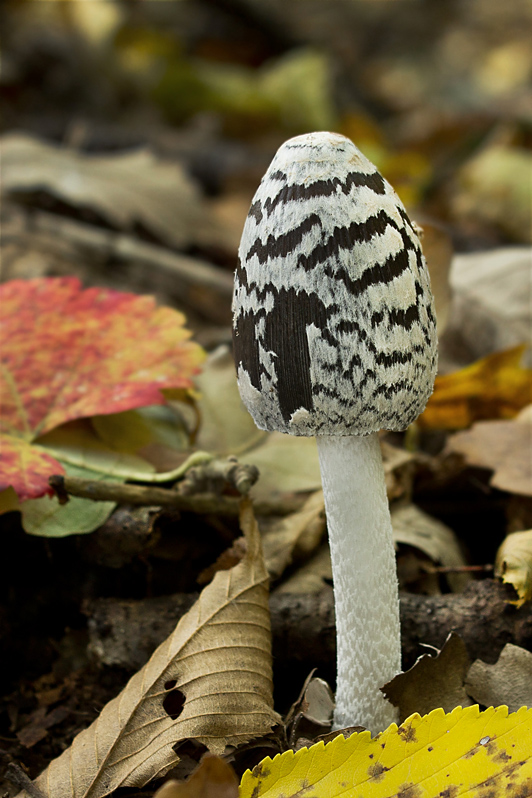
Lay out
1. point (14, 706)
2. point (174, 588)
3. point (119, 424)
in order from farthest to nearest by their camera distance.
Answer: point (119, 424) < point (174, 588) < point (14, 706)

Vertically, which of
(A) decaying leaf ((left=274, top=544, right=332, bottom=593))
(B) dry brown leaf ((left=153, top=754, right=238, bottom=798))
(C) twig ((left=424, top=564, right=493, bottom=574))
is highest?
(A) decaying leaf ((left=274, top=544, right=332, bottom=593))

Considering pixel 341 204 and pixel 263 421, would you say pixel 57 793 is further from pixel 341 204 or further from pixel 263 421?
pixel 341 204

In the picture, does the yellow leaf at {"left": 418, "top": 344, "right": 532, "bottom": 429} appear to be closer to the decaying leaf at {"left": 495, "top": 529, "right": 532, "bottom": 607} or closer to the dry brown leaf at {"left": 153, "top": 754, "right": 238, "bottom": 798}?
the decaying leaf at {"left": 495, "top": 529, "right": 532, "bottom": 607}

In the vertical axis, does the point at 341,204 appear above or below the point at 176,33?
below

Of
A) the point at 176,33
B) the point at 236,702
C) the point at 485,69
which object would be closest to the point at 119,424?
the point at 236,702

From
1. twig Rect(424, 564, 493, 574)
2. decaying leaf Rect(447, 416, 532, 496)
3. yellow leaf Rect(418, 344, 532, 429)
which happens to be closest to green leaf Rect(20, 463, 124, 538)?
twig Rect(424, 564, 493, 574)

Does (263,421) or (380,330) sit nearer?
(380,330)

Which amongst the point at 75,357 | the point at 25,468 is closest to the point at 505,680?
the point at 25,468

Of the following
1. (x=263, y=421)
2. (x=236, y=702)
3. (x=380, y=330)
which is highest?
(x=380, y=330)
